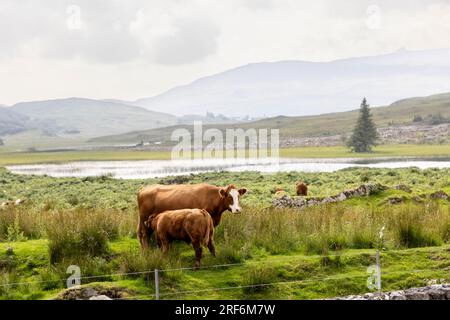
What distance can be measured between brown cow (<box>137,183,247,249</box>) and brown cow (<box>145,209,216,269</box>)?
1164 mm

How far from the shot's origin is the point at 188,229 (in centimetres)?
1141

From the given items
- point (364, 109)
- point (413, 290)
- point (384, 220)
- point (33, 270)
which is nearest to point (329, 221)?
point (384, 220)

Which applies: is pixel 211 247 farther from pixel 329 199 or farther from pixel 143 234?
pixel 329 199

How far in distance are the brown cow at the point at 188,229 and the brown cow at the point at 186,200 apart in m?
1.16

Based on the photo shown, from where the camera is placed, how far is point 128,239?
13773 mm

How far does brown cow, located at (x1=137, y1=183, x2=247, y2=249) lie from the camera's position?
12953 mm

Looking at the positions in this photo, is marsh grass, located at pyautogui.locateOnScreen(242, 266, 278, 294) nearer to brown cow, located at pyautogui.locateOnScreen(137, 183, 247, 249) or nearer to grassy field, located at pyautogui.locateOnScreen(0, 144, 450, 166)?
brown cow, located at pyautogui.locateOnScreen(137, 183, 247, 249)

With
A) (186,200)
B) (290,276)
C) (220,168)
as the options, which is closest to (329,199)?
(186,200)

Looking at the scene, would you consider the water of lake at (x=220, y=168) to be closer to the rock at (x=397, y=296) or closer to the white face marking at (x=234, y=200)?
the white face marking at (x=234, y=200)

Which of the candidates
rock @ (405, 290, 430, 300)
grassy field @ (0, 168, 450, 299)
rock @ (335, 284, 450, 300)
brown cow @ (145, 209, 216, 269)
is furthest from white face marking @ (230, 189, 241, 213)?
rock @ (405, 290, 430, 300)

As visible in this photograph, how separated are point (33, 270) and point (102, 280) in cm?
174

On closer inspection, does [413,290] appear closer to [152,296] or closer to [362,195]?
[152,296]

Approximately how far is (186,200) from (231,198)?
1043 millimetres
